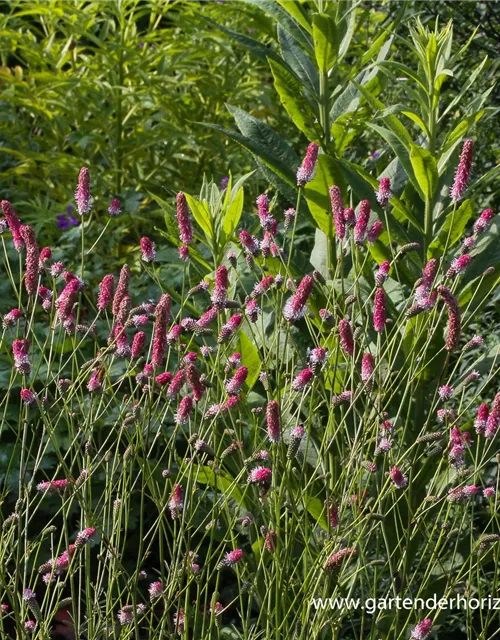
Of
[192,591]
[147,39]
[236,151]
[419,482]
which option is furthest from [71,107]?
[419,482]

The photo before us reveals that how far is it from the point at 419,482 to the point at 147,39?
10.1ft

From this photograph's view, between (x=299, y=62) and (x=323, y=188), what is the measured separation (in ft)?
1.62

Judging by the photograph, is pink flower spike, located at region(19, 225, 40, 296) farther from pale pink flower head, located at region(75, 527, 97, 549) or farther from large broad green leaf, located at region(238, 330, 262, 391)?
large broad green leaf, located at region(238, 330, 262, 391)

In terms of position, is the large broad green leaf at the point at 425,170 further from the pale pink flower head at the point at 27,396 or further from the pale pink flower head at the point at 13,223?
the pale pink flower head at the point at 27,396

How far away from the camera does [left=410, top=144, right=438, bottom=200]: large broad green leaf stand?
2.51m

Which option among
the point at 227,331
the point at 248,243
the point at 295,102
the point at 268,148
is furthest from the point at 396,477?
the point at 295,102

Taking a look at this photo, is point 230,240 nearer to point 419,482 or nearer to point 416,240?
point 416,240

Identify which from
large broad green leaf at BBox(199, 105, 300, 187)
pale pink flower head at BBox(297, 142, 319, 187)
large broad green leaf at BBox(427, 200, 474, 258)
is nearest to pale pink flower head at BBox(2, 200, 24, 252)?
pale pink flower head at BBox(297, 142, 319, 187)

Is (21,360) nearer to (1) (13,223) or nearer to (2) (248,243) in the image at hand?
(1) (13,223)

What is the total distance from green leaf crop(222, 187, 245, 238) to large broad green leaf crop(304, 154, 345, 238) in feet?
0.61

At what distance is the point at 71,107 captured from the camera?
4.76 metres

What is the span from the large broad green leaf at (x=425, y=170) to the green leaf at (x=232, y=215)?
49 cm

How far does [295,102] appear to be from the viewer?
9.45 feet

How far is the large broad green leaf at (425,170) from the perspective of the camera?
8.22 ft
